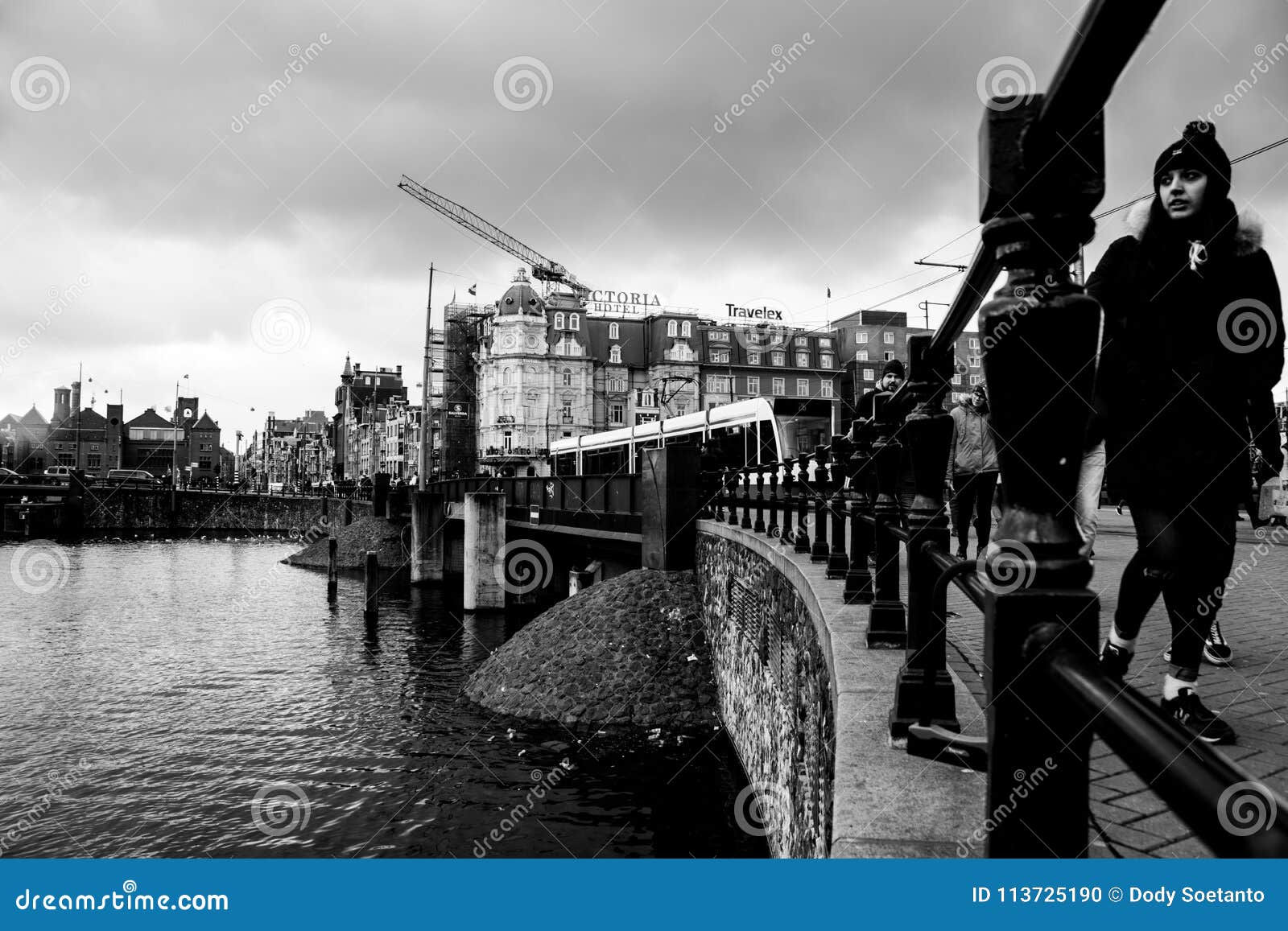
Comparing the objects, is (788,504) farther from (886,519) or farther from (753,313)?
(753,313)

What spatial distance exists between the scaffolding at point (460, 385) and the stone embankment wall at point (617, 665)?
183ft

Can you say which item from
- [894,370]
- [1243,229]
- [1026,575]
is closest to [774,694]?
[894,370]

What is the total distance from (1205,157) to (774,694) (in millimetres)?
5905

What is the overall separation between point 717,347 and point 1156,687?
6740 cm

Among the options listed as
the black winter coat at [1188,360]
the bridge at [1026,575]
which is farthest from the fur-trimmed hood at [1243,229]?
the bridge at [1026,575]

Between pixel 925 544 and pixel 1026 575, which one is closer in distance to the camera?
pixel 1026 575

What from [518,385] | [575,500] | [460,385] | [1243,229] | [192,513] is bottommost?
[192,513]

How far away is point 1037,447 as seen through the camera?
1.35m

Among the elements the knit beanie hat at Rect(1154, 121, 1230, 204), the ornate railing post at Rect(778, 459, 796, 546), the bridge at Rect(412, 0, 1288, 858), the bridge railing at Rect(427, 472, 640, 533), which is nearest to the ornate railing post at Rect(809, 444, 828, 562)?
A: the ornate railing post at Rect(778, 459, 796, 546)

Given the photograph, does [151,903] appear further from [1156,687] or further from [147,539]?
[147,539]

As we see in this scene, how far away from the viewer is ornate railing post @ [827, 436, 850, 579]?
6.61 metres

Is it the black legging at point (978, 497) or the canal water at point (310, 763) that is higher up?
the black legging at point (978, 497)

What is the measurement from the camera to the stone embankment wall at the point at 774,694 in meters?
5.12

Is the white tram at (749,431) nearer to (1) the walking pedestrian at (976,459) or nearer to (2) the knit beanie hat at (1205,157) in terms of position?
(1) the walking pedestrian at (976,459)
